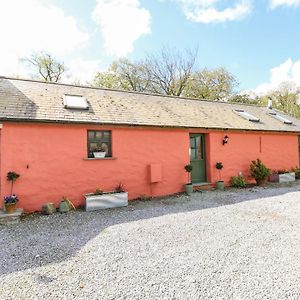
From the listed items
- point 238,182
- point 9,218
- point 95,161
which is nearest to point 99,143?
point 95,161

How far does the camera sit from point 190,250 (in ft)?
14.8

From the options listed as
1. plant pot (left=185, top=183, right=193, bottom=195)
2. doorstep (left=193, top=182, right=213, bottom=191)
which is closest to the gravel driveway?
plant pot (left=185, top=183, right=193, bottom=195)

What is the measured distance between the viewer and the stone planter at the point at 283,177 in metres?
12.8

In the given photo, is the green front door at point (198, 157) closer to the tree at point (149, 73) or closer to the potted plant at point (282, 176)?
the potted plant at point (282, 176)

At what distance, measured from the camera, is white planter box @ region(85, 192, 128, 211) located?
7684 millimetres

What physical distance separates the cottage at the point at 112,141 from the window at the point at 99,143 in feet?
0.12

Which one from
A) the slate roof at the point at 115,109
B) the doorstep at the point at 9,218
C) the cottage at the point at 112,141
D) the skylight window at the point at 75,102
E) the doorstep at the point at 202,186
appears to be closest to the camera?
the doorstep at the point at 9,218

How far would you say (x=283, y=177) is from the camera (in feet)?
42.2

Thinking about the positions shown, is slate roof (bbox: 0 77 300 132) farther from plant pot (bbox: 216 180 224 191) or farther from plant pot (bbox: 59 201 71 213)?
plant pot (bbox: 59 201 71 213)

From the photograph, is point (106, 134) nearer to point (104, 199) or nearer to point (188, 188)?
point (104, 199)

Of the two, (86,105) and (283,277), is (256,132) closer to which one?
(86,105)

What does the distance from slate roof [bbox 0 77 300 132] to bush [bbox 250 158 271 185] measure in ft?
6.62

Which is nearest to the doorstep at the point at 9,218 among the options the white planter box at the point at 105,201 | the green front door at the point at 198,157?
Answer: the white planter box at the point at 105,201

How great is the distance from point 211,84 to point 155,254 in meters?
28.3
